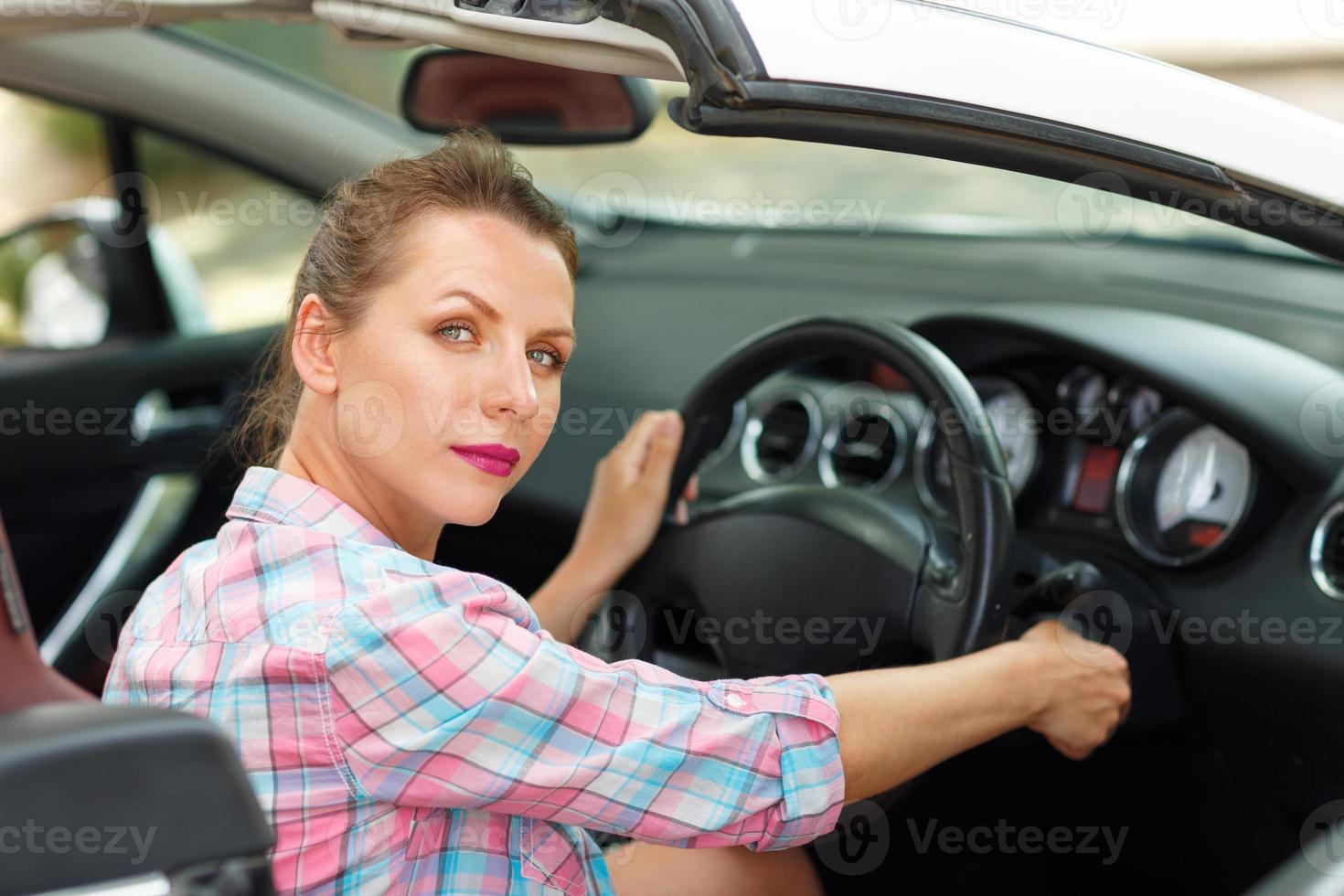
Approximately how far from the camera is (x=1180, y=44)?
17.2 ft

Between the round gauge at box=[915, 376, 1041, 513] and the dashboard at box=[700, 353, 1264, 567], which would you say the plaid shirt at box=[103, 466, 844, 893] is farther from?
the round gauge at box=[915, 376, 1041, 513]

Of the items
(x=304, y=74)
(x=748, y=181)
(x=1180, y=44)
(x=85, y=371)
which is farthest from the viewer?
(x=1180, y=44)

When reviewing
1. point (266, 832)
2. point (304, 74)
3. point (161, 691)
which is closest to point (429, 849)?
point (161, 691)

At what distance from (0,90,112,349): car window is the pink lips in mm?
1775

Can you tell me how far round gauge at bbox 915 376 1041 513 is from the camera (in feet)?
6.82

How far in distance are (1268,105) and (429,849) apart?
41.1 inches

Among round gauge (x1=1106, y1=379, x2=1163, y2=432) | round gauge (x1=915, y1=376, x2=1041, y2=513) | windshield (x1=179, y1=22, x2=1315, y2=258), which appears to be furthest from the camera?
windshield (x1=179, y1=22, x2=1315, y2=258)

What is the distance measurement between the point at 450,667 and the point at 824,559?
28.3 inches

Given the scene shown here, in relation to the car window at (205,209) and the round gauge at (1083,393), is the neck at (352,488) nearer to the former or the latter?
the round gauge at (1083,393)

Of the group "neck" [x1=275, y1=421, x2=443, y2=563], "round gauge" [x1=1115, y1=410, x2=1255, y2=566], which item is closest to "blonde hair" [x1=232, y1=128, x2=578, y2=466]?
"neck" [x1=275, y1=421, x2=443, y2=563]

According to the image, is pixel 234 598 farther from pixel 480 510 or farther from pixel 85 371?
pixel 85 371

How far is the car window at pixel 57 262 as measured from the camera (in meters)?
2.87

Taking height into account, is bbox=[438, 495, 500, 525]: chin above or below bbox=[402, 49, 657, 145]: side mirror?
below

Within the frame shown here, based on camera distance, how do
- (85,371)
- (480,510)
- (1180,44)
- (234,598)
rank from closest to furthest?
(234,598)
(480,510)
(85,371)
(1180,44)
